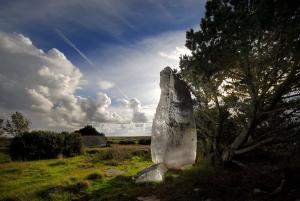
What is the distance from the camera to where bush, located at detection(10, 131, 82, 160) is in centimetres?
2398

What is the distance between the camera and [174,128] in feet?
40.2

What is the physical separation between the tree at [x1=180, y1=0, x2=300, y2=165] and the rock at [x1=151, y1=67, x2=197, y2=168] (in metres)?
1.47

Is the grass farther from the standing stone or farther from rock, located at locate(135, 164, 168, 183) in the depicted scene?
the standing stone

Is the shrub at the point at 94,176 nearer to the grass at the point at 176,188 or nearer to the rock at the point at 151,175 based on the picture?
the grass at the point at 176,188

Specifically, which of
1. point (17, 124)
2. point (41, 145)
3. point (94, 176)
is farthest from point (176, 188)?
point (17, 124)

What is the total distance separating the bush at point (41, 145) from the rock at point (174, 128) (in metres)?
16.1

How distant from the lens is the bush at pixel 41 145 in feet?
78.7

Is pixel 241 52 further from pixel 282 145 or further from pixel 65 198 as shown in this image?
pixel 65 198

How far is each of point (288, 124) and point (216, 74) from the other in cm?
463

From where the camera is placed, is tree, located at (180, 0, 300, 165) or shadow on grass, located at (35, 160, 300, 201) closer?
shadow on grass, located at (35, 160, 300, 201)

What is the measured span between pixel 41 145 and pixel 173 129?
17.3 metres

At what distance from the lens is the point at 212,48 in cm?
1250

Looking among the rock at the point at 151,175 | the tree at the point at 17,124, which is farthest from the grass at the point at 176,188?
the tree at the point at 17,124

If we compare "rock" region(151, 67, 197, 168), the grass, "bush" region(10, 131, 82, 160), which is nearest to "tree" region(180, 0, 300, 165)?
"rock" region(151, 67, 197, 168)
